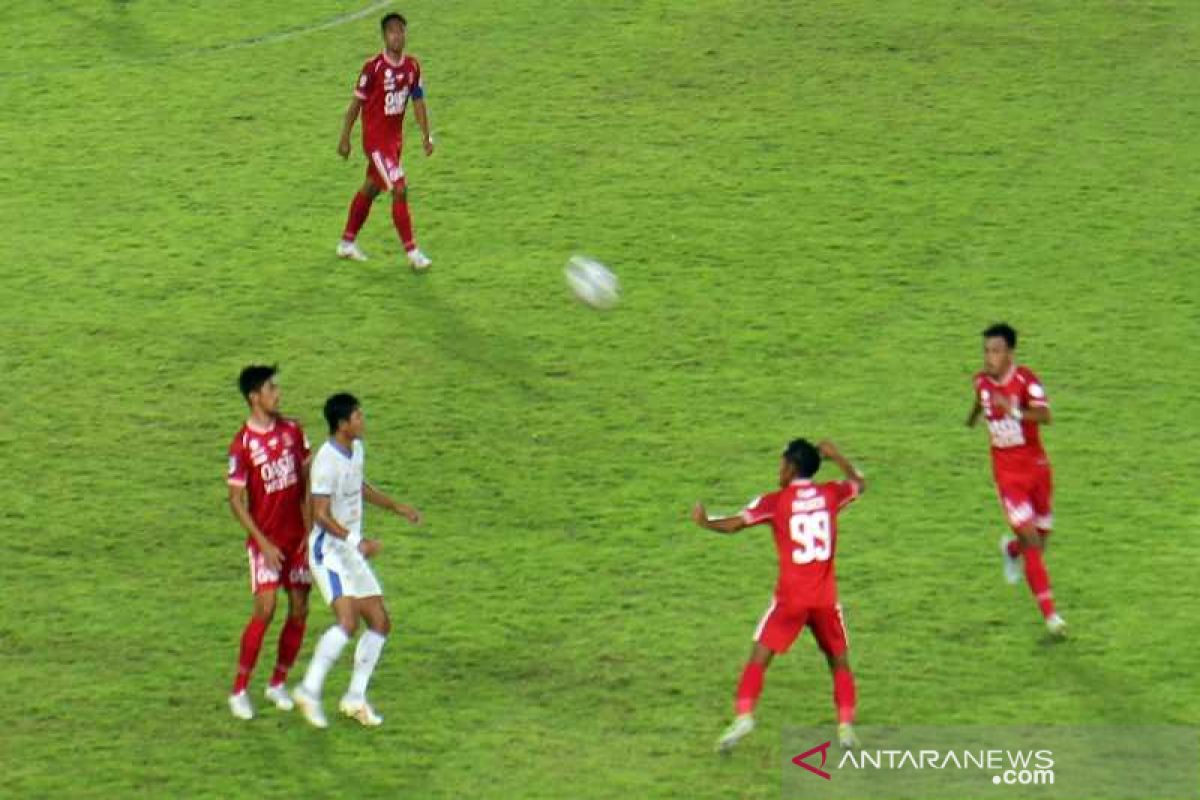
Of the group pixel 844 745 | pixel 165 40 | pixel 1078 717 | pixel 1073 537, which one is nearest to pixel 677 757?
pixel 844 745

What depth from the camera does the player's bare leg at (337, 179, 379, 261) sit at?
2227cm

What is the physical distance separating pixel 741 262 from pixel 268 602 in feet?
30.6

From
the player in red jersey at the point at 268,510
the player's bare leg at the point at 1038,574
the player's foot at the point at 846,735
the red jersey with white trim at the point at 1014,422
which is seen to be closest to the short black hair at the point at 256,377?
the player in red jersey at the point at 268,510

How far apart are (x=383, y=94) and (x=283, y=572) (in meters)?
7.89

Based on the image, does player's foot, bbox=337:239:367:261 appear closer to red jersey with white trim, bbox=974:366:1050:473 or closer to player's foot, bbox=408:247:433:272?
player's foot, bbox=408:247:433:272

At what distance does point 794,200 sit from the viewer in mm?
24516

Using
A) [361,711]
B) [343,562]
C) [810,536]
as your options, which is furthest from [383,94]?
[810,536]

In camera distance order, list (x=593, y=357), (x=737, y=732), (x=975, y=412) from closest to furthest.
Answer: (x=737, y=732)
(x=975, y=412)
(x=593, y=357)

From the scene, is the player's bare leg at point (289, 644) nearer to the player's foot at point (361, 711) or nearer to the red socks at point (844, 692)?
the player's foot at point (361, 711)

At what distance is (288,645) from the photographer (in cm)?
1534

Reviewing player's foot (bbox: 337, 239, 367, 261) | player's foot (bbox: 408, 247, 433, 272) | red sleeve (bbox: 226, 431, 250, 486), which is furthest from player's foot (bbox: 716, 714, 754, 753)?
player's foot (bbox: 337, 239, 367, 261)

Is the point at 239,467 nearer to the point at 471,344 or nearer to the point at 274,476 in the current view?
the point at 274,476

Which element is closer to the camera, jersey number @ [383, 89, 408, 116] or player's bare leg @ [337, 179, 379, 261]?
jersey number @ [383, 89, 408, 116]

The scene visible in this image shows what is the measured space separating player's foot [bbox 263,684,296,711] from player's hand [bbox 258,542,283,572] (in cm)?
97
